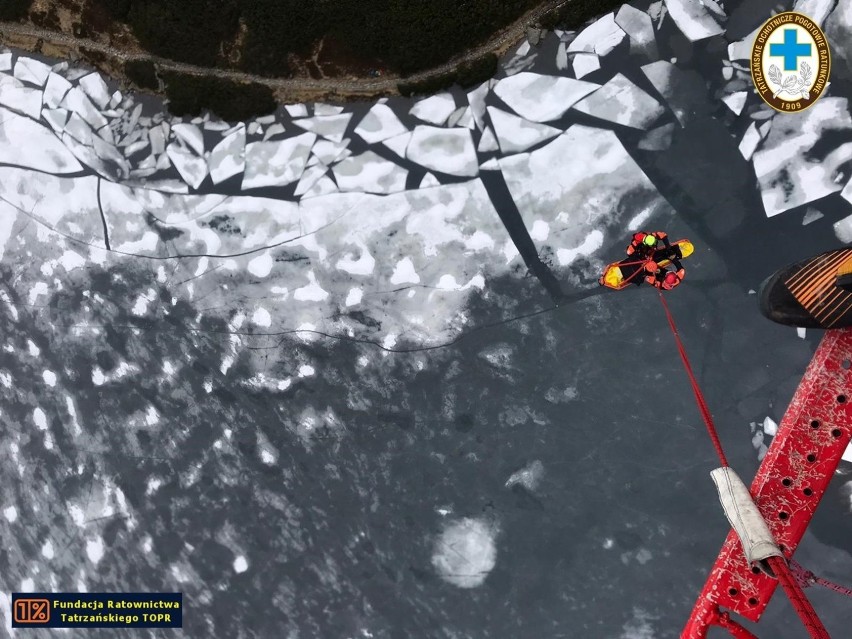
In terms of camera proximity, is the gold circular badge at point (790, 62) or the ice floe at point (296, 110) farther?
the ice floe at point (296, 110)

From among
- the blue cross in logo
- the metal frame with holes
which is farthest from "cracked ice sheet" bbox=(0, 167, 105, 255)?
the blue cross in logo

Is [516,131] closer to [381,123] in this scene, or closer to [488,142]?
[488,142]

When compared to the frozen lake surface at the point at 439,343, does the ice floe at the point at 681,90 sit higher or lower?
higher

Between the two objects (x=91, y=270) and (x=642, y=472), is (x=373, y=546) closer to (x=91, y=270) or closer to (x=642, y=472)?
(x=642, y=472)

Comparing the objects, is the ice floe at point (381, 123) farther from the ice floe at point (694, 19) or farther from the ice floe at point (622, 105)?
the ice floe at point (694, 19)

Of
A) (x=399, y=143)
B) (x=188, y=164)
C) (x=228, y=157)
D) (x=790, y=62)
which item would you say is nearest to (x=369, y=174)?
(x=399, y=143)

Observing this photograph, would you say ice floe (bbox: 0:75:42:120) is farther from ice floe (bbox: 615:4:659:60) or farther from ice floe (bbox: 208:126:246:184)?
ice floe (bbox: 615:4:659:60)

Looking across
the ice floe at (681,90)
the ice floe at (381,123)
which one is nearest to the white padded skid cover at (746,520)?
the ice floe at (681,90)
